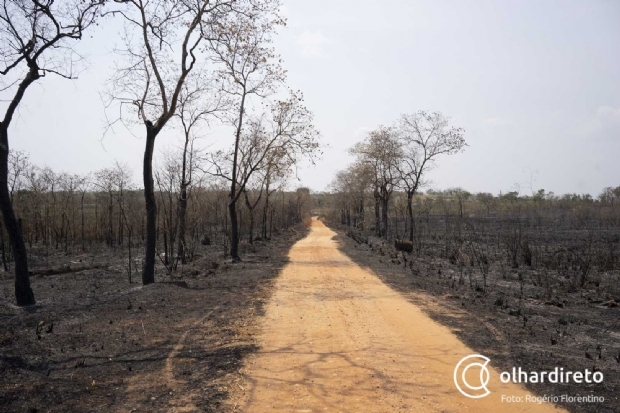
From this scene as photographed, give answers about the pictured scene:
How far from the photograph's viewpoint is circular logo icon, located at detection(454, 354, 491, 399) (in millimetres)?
5027

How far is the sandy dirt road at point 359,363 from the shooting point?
4746 millimetres

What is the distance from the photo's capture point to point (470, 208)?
5594 centimetres

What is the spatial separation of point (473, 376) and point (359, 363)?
1.41m

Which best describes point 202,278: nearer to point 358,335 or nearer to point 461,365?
point 358,335

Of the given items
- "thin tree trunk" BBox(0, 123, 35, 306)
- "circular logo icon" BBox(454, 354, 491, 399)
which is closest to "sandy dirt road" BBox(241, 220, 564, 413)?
"circular logo icon" BBox(454, 354, 491, 399)

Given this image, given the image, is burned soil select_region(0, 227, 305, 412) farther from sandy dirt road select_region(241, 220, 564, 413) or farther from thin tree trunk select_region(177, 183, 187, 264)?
thin tree trunk select_region(177, 183, 187, 264)

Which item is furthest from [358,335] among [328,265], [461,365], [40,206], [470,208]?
[470,208]

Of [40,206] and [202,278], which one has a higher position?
[40,206]

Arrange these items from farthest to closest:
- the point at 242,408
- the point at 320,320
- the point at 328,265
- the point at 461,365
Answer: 1. the point at 328,265
2. the point at 320,320
3. the point at 461,365
4. the point at 242,408

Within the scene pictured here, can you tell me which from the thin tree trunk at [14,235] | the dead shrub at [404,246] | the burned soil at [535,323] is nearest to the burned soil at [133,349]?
the thin tree trunk at [14,235]

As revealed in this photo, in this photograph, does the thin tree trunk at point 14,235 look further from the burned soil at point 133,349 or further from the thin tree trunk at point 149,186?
the thin tree trunk at point 149,186

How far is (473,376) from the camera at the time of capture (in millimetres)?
5488

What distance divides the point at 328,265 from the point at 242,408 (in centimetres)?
1226

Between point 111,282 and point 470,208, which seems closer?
point 111,282
